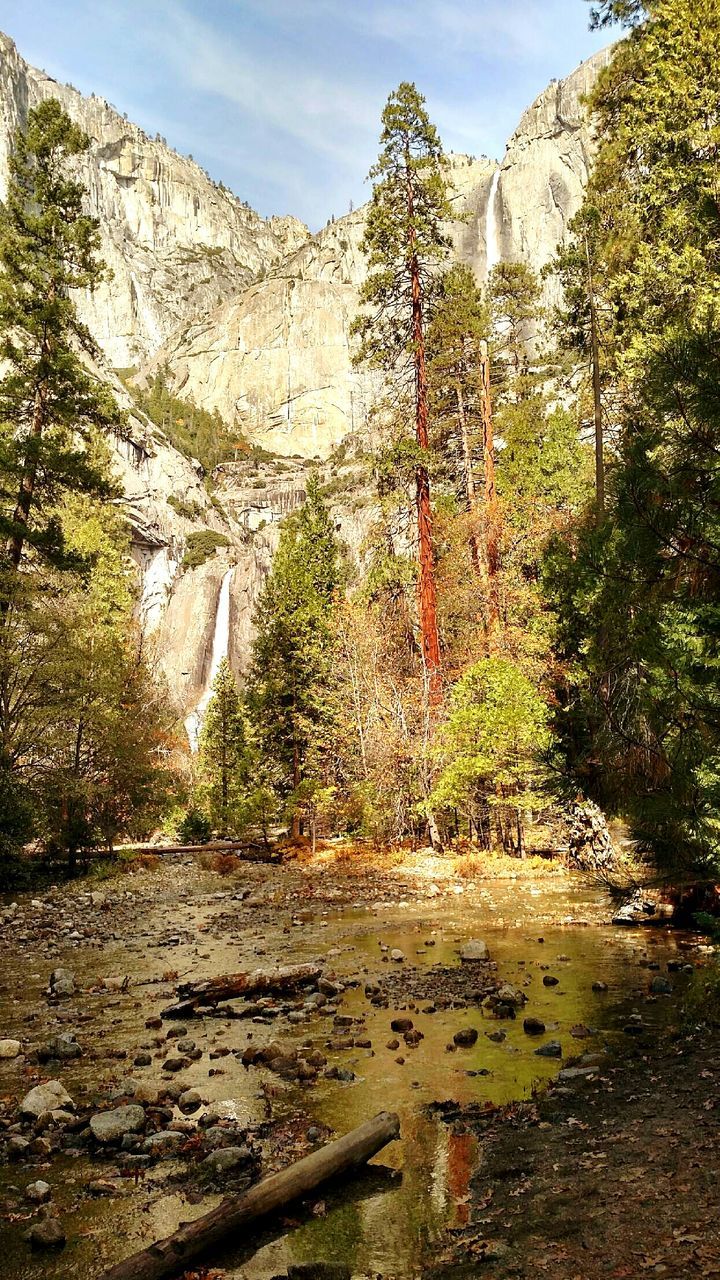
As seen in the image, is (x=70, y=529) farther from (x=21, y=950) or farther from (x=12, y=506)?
(x=21, y=950)

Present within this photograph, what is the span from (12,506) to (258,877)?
13.0 m

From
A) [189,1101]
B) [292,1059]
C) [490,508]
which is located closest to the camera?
[189,1101]

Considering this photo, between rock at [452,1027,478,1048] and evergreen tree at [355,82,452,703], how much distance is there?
17663 mm

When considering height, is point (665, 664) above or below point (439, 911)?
above

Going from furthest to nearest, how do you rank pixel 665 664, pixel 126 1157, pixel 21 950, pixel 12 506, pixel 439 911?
pixel 12 506
pixel 439 911
pixel 21 950
pixel 665 664
pixel 126 1157

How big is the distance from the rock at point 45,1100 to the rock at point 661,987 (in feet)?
18.4

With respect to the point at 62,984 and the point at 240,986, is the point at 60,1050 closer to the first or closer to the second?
the point at 240,986

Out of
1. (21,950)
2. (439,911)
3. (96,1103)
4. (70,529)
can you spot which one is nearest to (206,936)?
(21,950)

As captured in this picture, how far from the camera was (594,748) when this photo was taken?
230 inches

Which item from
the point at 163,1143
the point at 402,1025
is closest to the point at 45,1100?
the point at 163,1143

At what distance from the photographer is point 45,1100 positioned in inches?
204

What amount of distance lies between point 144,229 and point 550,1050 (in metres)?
205

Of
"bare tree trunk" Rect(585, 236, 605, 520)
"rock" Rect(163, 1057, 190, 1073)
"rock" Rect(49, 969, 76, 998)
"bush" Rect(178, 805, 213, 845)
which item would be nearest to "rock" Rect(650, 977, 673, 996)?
"rock" Rect(163, 1057, 190, 1073)

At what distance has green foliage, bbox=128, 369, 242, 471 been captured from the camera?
130875mm
